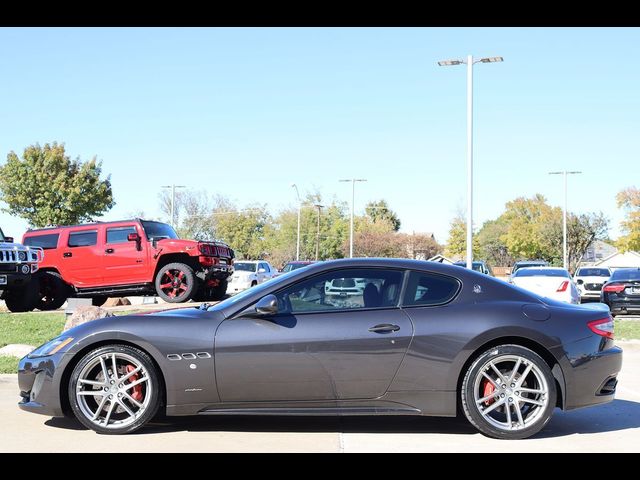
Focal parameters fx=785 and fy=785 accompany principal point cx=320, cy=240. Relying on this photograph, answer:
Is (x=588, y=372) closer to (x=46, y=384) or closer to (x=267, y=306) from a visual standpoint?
(x=267, y=306)

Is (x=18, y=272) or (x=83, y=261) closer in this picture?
(x=18, y=272)

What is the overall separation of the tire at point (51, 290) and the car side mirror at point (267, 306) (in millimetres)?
13999

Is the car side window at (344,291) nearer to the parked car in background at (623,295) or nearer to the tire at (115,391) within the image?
the tire at (115,391)

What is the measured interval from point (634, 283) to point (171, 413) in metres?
16.2

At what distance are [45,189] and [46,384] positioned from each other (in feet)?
133

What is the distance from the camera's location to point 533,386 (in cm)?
586

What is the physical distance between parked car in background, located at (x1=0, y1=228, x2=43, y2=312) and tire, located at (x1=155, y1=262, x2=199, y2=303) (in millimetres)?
2731

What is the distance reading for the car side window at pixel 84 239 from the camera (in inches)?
731

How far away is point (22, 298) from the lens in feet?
57.2

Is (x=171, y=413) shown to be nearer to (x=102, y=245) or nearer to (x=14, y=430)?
(x=14, y=430)

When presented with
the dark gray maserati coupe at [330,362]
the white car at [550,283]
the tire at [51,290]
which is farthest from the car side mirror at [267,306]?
the tire at [51,290]

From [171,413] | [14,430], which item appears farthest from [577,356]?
[14,430]

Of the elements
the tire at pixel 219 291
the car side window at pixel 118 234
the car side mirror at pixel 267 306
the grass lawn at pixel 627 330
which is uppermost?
the car side window at pixel 118 234

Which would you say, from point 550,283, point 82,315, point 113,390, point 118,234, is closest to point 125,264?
point 118,234
